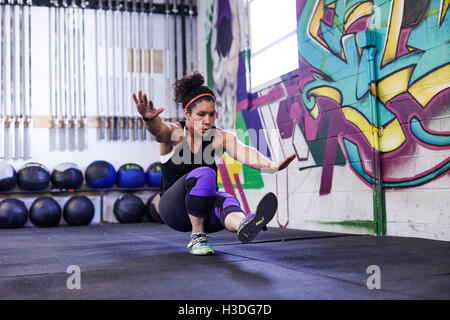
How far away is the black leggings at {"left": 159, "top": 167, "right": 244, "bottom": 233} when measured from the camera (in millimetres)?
2352

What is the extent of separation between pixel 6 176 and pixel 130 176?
1.47 meters

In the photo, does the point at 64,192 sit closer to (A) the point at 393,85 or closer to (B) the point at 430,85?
(A) the point at 393,85

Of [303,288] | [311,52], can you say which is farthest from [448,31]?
[303,288]

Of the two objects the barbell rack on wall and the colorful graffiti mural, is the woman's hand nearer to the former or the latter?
the colorful graffiti mural

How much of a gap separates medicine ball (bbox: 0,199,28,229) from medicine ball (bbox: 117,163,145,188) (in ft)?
4.01

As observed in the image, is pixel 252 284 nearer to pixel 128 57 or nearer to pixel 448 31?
pixel 448 31

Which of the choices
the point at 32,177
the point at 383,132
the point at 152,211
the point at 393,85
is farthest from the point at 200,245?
the point at 32,177

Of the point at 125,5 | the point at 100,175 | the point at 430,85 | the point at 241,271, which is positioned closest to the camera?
the point at 241,271

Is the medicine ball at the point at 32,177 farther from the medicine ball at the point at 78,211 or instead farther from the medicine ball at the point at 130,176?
the medicine ball at the point at 130,176

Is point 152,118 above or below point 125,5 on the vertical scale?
below

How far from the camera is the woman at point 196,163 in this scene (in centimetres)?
233

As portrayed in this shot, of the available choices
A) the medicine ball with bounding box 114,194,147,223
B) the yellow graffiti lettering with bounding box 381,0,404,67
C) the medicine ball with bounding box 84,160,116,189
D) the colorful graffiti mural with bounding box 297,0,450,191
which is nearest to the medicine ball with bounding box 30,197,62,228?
the medicine ball with bounding box 84,160,116,189

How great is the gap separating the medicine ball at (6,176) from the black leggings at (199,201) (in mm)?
4075

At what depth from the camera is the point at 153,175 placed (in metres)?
6.54
